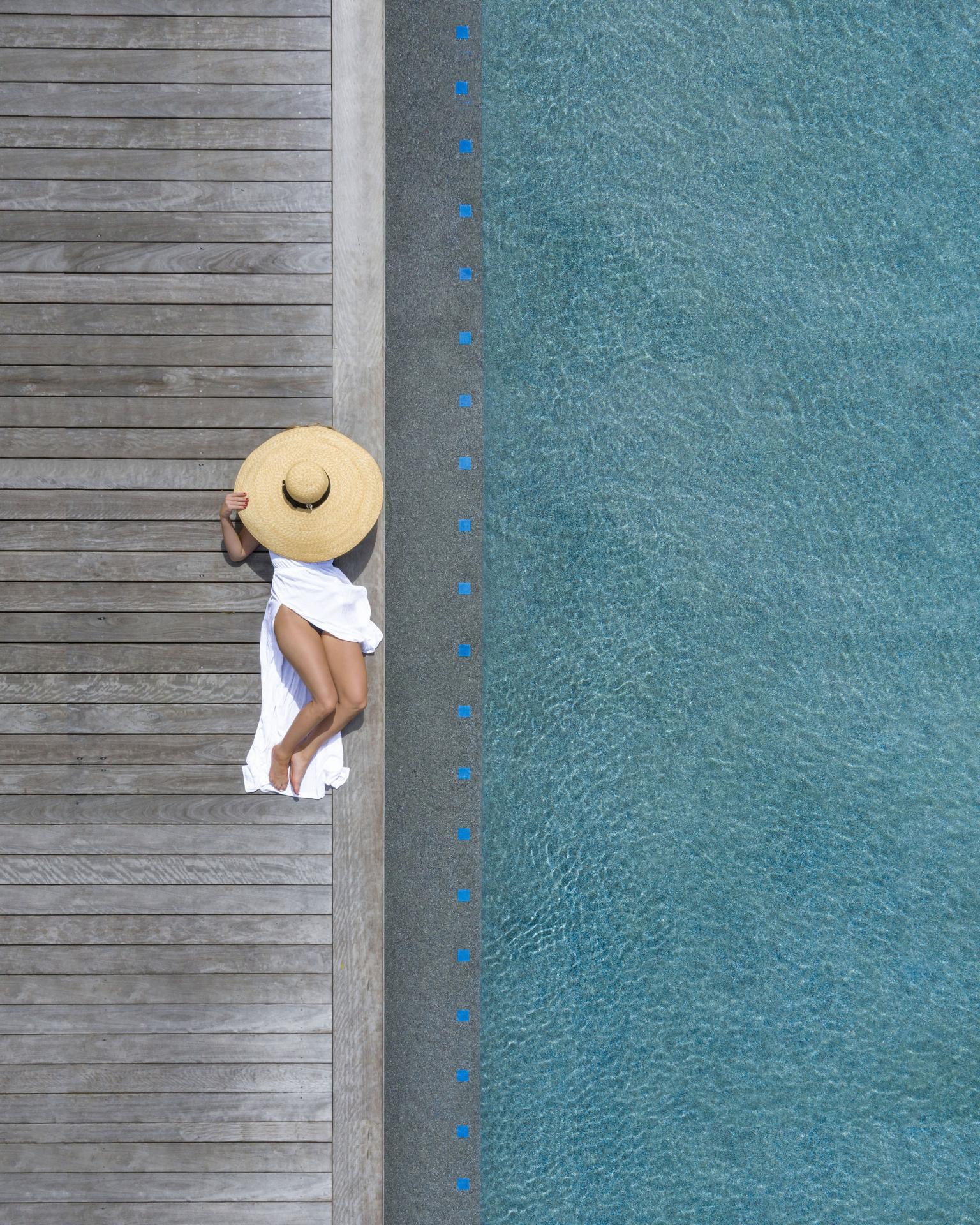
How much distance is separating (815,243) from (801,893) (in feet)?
7.75

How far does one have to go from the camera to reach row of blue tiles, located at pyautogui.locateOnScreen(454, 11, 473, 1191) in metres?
2.88

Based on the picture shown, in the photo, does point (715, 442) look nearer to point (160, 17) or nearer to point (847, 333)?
point (847, 333)

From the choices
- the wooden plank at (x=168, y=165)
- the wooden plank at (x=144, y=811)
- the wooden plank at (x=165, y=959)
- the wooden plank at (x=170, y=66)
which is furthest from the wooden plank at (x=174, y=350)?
the wooden plank at (x=165, y=959)

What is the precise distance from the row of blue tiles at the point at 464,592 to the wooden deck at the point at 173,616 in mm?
426

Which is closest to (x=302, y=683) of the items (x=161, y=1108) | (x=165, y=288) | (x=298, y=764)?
(x=298, y=764)

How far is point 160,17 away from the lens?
248 cm

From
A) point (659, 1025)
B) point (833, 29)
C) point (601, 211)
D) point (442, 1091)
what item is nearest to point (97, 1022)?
point (442, 1091)

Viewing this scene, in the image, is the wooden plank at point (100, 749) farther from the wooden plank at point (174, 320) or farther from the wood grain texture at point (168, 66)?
the wood grain texture at point (168, 66)

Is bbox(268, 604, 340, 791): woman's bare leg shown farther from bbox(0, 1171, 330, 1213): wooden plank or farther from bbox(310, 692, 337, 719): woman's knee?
bbox(0, 1171, 330, 1213): wooden plank

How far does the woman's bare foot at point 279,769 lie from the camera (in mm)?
2484

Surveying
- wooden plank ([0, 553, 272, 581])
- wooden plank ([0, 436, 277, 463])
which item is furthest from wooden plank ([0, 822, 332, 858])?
wooden plank ([0, 436, 277, 463])

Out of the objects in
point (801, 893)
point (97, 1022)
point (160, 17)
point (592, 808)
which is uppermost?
point (160, 17)

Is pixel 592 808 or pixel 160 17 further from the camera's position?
pixel 592 808

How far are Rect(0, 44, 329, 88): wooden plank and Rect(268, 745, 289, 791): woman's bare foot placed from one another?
2.09 meters
